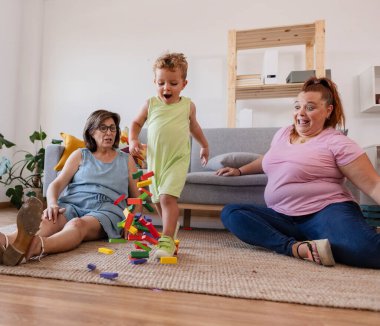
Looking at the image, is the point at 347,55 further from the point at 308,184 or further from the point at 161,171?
the point at 161,171

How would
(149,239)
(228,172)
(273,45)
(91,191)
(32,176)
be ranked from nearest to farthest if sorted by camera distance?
(149,239)
(91,191)
(228,172)
(273,45)
(32,176)

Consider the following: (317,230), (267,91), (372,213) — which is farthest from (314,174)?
(267,91)

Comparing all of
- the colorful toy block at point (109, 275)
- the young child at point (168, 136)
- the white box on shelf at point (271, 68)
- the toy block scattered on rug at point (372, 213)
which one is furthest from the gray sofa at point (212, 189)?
the white box on shelf at point (271, 68)

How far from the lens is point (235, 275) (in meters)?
0.96

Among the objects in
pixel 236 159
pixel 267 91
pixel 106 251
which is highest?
pixel 267 91

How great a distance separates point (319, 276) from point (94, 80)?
321 centimetres

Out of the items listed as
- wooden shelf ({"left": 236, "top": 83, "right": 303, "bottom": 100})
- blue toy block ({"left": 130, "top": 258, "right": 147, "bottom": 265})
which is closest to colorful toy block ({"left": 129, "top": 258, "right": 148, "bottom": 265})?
blue toy block ({"left": 130, "top": 258, "right": 147, "bottom": 265})

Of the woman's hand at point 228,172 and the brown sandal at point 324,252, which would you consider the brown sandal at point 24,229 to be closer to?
the brown sandal at point 324,252

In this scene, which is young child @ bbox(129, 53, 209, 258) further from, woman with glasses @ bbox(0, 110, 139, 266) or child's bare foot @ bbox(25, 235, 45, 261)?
child's bare foot @ bbox(25, 235, 45, 261)

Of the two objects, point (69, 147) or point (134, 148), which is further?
point (69, 147)

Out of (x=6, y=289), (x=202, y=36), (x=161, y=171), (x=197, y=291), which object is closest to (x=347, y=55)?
(x=202, y=36)

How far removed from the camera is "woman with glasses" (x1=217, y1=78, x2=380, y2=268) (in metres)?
1.13

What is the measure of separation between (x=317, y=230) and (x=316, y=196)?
0.14 m

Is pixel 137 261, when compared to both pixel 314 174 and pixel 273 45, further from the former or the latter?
pixel 273 45
